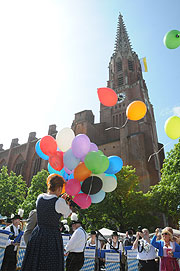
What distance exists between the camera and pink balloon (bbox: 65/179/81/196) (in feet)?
14.3

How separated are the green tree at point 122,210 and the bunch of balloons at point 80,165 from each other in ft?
45.3

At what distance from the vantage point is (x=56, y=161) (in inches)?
193

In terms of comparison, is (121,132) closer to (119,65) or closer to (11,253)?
(119,65)

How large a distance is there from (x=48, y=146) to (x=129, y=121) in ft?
85.8

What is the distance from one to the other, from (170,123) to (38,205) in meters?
3.40

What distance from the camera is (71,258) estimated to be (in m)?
4.11

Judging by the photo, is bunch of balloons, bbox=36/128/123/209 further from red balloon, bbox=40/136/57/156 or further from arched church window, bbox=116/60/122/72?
arched church window, bbox=116/60/122/72

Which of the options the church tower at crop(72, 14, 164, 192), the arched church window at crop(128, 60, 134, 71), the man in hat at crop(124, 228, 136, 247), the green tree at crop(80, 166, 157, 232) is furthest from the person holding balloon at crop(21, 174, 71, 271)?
the arched church window at crop(128, 60, 134, 71)

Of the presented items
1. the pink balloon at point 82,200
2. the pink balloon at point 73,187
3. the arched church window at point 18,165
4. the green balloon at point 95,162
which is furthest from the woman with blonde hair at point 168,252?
the arched church window at point 18,165

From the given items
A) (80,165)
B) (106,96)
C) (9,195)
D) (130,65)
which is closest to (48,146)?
(80,165)

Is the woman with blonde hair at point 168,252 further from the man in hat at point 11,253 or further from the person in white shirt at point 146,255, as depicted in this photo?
the man in hat at point 11,253

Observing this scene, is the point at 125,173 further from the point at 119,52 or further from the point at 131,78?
the point at 119,52

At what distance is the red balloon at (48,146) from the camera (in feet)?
16.1

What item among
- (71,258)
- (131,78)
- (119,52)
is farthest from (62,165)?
(119,52)
